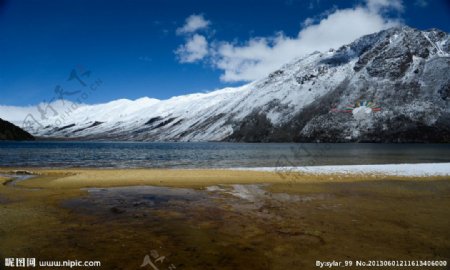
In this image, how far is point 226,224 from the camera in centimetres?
1395

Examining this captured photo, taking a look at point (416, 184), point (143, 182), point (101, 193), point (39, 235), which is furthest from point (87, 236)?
point (416, 184)

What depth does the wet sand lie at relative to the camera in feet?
34.1

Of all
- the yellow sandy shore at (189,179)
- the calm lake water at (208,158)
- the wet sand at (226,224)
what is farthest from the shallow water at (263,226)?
the calm lake water at (208,158)

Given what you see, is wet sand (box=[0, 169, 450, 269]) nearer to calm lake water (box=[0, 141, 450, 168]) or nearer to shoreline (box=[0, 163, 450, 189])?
shoreline (box=[0, 163, 450, 189])

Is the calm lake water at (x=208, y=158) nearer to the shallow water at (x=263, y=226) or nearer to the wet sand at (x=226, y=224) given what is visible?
the wet sand at (x=226, y=224)

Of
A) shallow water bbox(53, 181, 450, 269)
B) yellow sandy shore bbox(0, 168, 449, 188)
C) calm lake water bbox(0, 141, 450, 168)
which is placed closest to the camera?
shallow water bbox(53, 181, 450, 269)

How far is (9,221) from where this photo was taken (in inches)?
551

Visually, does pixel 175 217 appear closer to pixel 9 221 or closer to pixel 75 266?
pixel 75 266

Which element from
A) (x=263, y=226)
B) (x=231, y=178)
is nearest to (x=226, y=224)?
(x=263, y=226)

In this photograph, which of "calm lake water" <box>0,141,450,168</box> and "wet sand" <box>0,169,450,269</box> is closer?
"wet sand" <box>0,169,450,269</box>

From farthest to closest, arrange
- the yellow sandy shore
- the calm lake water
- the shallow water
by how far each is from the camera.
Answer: the calm lake water, the yellow sandy shore, the shallow water

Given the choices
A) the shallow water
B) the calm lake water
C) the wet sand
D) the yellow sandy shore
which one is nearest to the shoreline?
the yellow sandy shore

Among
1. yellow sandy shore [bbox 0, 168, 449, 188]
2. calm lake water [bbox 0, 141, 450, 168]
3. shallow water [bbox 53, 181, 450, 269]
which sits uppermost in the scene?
yellow sandy shore [bbox 0, 168, 449, 188]

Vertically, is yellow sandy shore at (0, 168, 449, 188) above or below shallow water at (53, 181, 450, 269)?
above
